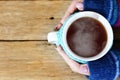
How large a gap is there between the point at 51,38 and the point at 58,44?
0.02 m

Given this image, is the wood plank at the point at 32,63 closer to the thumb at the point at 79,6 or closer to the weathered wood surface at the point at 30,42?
the weathered wood surface at the point at 30,42

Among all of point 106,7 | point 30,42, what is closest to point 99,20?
point 106,7

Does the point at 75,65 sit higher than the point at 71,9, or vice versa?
the point at 71,9

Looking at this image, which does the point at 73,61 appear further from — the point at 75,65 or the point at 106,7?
the point at 106,7

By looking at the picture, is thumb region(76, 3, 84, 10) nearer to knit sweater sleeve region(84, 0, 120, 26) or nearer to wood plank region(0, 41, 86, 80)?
knit sweater sleeve region(84, 0, 120, 26)

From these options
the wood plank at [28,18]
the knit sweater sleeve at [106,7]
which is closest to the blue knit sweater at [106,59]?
the knit sweater sleeve at [106,7]

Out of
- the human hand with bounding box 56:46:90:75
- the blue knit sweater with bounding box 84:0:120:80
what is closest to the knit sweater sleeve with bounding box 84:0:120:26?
the blue knit sweater with bounding box 84:0:120:80

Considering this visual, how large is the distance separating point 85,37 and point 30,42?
0.14 m

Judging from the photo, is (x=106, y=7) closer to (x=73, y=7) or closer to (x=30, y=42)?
(x=73, y=7)

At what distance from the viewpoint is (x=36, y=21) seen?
738 millimetres

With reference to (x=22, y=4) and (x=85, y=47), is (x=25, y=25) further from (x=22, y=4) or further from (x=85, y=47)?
(x=85, y=47)

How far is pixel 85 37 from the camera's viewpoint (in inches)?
25.5

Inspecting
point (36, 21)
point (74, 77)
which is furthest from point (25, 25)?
point (74, 77)

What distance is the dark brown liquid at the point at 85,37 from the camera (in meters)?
0.64
